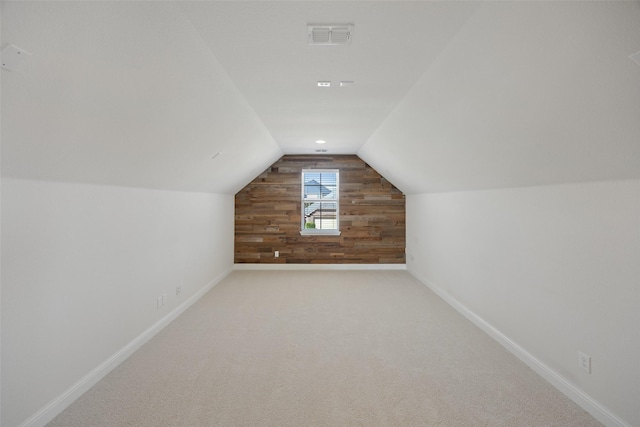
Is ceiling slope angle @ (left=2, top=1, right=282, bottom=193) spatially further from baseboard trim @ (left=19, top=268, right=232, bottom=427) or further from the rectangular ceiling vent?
baseboard trim @ (left=19, top=268, right=232, bottom=427)

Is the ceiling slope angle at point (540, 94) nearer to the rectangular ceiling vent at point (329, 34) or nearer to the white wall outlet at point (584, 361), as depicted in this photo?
the rectangular ceiling vent at point (329, 34)

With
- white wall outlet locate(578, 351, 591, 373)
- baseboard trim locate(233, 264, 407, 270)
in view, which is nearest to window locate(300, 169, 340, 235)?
baseboard trim locate(233, 264, 407, 270)

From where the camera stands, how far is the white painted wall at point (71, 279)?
5.88 ft

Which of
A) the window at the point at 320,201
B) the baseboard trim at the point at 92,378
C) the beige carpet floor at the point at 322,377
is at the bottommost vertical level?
the beige carpet floor at the point at 322,377

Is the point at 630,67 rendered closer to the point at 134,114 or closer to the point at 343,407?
the point at 343,407

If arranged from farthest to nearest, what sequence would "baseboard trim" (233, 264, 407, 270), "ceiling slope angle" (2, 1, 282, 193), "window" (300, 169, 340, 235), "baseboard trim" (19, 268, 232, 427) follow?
1. "window" (300, 169, 340, 235)
2. "baseboard trim" (233, 264, 407, 270)
3. "baseboard trim" (19, 268, 232, 427)
4. "ceiling slope angle" (2, 1, 282, 193)

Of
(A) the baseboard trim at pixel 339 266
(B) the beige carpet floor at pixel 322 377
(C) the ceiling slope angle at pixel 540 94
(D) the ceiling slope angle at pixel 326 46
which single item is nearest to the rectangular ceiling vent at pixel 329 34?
(D) the ceiling slope angle at pixel 326 46

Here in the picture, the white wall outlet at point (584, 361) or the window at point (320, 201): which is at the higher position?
the window at point (320, 201)

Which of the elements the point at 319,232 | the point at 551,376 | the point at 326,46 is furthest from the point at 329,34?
the point at 319,232

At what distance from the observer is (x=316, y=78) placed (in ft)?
8.22

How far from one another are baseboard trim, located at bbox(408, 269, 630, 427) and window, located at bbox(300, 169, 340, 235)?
3.26 meters

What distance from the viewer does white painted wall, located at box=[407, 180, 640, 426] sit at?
1.88 meters

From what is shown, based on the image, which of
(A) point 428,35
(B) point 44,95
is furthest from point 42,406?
(A) point 428,35

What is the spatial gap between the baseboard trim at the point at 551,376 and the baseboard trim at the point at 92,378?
3.30 meters
